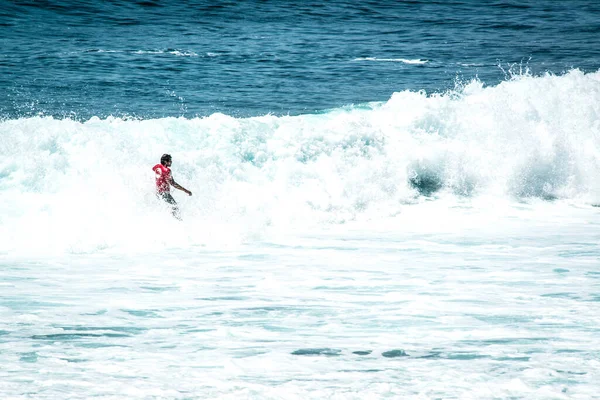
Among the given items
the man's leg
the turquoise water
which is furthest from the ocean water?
the man's leg

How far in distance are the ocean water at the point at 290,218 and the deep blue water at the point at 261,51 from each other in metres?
0.12

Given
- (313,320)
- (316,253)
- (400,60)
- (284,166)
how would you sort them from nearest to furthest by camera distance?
(313,320), (316,253), (284,166), (400,60)

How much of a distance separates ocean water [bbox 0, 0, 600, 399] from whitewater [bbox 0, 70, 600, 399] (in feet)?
0.12

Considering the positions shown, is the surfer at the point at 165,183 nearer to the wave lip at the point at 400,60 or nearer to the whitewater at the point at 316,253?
the whitewater at the point at 316,253

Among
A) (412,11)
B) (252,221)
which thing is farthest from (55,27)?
(252,221)

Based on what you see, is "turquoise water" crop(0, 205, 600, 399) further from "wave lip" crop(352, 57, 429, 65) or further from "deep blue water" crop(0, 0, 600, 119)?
"wave lip" crop(352, 57, 429, 65)

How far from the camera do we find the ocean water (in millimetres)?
6621

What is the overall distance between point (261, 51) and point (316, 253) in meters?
15.0

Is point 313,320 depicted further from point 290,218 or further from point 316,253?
point 290,218

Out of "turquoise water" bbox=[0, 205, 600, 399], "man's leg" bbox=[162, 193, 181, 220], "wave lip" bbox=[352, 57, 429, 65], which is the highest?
"wave lip" bbox=[352, 57, 429, 65]

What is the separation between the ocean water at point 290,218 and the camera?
6621mm

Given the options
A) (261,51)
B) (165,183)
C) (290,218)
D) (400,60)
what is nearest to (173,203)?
(165,183)

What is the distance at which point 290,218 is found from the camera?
475 inches

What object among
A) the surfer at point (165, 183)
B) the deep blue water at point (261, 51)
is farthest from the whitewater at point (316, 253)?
the deep blue water at point (261, 51)
